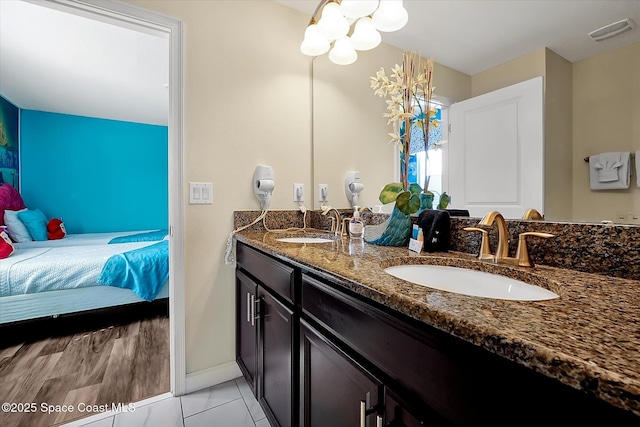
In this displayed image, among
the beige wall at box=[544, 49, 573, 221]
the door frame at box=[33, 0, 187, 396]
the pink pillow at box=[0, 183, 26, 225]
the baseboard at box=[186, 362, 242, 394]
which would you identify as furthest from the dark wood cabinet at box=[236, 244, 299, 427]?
the pink pillow at box=[0, 183, 26, 225]

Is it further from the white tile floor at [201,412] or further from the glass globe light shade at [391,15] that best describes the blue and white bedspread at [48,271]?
the glass globe light shade at [391,15]

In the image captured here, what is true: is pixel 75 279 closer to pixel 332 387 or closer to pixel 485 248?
pixel 332 387

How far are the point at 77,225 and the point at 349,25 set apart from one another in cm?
458

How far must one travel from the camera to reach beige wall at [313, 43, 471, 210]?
1406mm

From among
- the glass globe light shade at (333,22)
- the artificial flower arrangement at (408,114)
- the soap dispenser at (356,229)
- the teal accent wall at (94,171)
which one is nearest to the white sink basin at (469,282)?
the artificial flower arrangement at (408,114)

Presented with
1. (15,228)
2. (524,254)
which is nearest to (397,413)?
(524,254)

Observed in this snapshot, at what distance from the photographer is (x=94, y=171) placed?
4211mm

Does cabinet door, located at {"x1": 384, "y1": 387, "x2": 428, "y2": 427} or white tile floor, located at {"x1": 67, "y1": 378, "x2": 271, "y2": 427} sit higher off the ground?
cabinet door, located at {"x1": 384, "y1": 387, "x2": 428, "y2": 427}

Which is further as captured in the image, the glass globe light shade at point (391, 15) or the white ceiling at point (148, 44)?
the glass globe light shade at point (391, 15)

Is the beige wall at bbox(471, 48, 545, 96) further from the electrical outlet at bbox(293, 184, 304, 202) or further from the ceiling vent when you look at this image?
the electrical outlet at bbox(293, 184, 304, 202)

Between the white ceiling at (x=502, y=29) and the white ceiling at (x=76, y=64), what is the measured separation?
1478 millimetres

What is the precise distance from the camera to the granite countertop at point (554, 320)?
29cm

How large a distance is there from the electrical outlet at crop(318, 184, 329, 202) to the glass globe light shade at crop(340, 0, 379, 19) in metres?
0.92

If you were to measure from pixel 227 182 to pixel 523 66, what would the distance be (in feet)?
4.57
